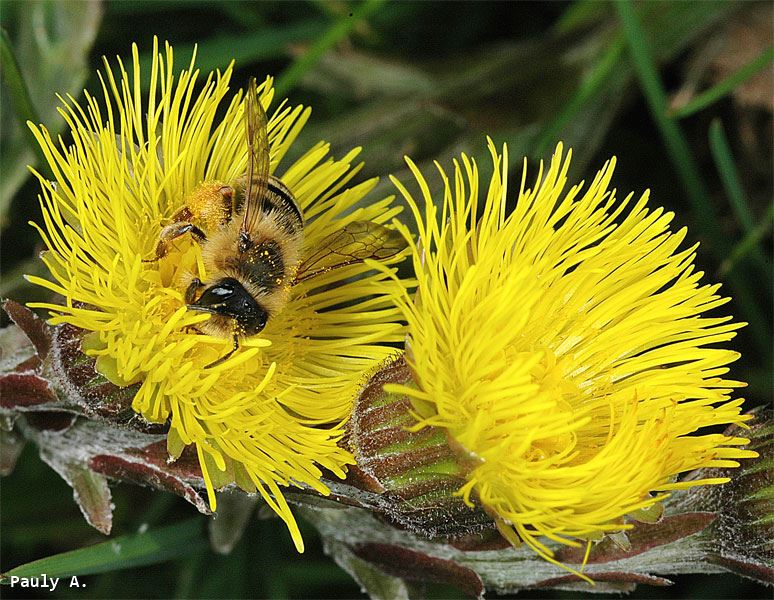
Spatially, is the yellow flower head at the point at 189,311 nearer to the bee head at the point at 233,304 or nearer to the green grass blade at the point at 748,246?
the bee head at the point at 233,304

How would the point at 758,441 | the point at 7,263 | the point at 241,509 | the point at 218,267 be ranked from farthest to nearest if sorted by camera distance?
the point at 7,263 < the point at 241,509 < the point at 758,441 < the point at 218,267

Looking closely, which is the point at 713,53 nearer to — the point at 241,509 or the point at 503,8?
the point at 503,8

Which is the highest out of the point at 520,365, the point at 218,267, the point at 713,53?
the point at 713,53

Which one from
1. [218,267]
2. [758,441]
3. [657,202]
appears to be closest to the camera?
[218,267]

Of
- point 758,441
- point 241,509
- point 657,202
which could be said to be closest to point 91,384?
point 241,509

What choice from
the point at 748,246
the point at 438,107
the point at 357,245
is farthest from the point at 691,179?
the point at 357,245

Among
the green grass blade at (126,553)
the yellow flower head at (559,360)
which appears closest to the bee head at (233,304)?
the yellow flower head at (559,360)

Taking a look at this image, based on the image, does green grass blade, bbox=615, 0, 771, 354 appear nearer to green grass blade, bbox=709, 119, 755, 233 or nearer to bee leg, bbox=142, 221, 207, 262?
green grass blade, bbox=709, 119, 755, 233

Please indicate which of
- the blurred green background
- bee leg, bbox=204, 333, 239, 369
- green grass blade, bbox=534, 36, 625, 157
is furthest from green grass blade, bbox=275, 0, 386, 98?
bee leg, bbox=204, 333, 239, 369
